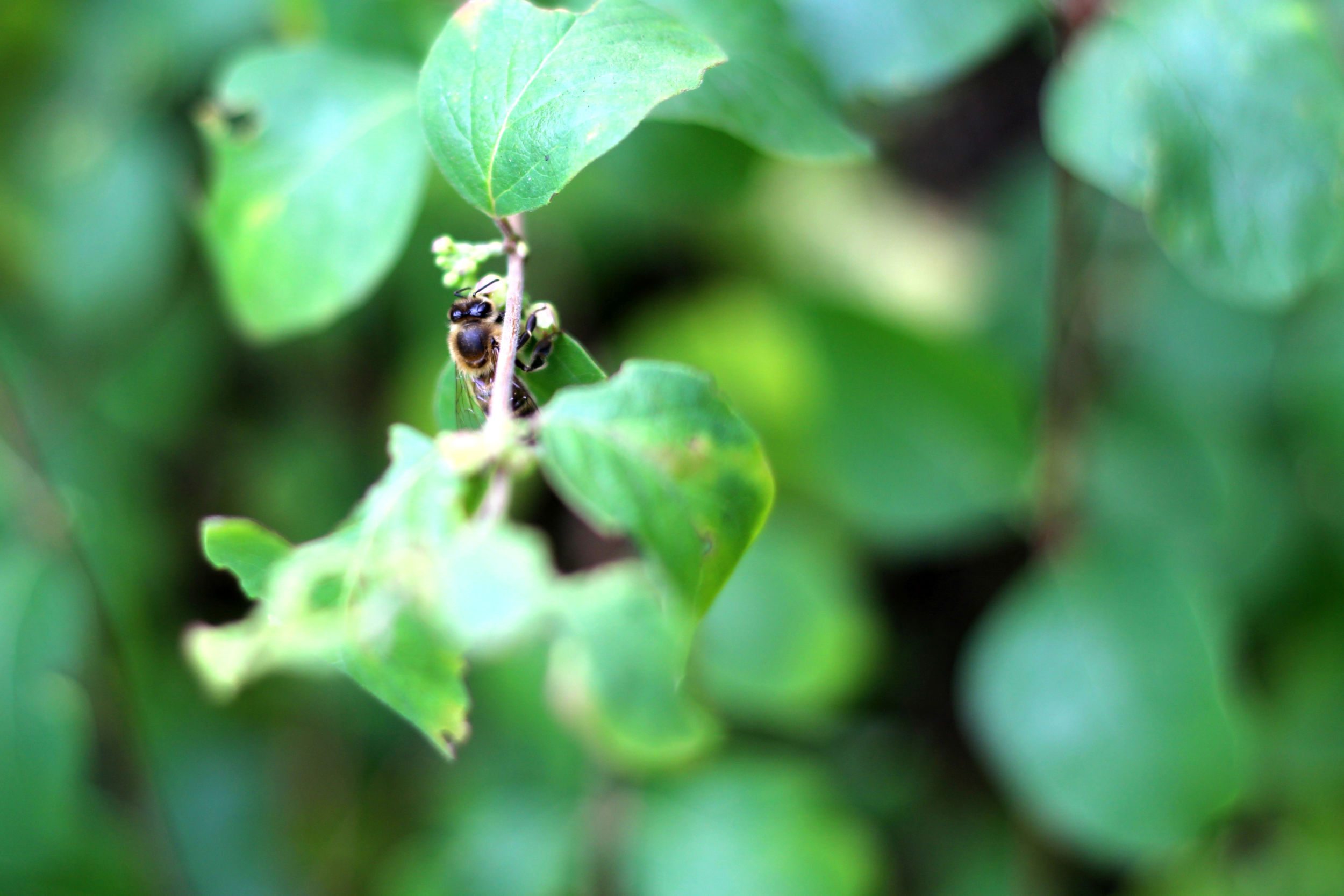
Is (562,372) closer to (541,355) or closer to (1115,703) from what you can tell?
(541,355)

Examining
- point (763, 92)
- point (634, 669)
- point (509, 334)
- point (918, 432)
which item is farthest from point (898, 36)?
point (634, 669)

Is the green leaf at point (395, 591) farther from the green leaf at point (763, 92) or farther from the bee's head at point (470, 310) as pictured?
the green leaf at point (763, 92)

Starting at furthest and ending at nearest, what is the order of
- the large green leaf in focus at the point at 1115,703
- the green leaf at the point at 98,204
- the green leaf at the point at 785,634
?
the green leaf at the point at 98,204 < the green leaf at the point at 785,634 < the large green leaf in focus at the point at 1115,703

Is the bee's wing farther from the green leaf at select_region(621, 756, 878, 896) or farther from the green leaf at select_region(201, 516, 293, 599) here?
the green leaf at select_region(621, 756, 878, 896)

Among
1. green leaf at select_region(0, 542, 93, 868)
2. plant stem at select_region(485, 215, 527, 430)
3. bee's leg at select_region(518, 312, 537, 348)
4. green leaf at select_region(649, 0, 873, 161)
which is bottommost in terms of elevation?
green leaf at select_region(0, 542, 93, 868)

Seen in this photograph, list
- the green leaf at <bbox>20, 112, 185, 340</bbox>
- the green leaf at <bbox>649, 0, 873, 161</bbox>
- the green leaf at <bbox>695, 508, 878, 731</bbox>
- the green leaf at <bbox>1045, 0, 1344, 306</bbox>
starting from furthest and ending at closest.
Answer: the green leaf at <bbox>20, 112, 185, 340</bbox>
the green leaf at <bbox>695, 508, 878, 731</bbox>
the green leaf at <bbox>1045, 0, 1344, 306</bbox>
the green leaf at <bbox>649, 0, 873, 161</bbox>

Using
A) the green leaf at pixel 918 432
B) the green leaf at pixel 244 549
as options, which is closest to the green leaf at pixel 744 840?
the green leaf at pixel 918 432

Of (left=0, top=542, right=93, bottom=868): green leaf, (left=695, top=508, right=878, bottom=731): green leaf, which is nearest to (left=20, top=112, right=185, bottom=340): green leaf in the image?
(left=0, top=542, right=93, bottom=868): green leaf
